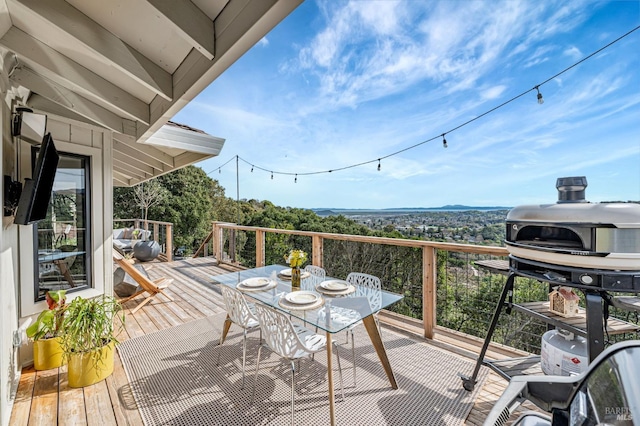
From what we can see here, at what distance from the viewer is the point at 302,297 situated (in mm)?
2395

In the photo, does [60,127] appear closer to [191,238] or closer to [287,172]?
[287,172]

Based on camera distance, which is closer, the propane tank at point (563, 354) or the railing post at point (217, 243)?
the propane tank at point (563, 354)

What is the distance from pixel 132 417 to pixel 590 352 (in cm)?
293

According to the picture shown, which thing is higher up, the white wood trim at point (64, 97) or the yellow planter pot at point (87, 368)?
the white wood trim at point (64, 97)

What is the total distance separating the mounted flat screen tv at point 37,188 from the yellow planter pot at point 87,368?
1.20m

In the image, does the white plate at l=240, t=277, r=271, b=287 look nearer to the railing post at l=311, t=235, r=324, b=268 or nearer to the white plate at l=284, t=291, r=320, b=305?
the white plate at l=284, t=291, r=320, b=305

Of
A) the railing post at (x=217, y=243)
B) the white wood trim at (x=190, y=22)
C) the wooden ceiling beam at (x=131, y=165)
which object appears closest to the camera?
the white wood trim at (x=190, y=22)

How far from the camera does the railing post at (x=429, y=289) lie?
10.1 ft

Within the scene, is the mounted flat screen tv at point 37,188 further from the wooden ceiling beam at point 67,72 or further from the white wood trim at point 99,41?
the white wood trim at point 99,41

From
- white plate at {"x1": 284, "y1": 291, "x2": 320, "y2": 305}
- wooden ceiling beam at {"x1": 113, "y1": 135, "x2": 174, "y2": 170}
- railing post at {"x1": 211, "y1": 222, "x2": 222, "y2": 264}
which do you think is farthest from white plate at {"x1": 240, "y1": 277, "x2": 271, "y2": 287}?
railing post at {"x1": 211, "y1": 222, "x2": 222, "y2": 264}

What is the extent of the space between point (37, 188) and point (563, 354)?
12.1ft

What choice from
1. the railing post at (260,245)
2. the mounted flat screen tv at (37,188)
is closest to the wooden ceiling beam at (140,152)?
the mounted flat screen tv at (37,188)

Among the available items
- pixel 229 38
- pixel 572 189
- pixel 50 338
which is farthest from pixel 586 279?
pixel 50 338

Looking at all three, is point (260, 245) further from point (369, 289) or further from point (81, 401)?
point (81, 401)
